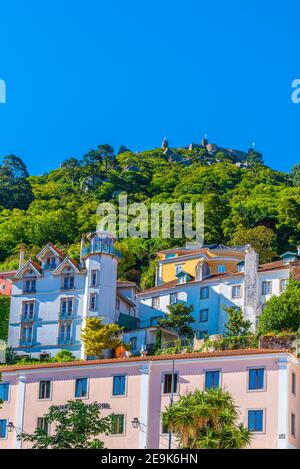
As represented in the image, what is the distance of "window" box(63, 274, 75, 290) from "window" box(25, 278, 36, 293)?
3020 mm

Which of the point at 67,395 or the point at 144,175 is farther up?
the point at 144,175

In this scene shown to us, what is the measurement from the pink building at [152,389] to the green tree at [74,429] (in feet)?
13.6

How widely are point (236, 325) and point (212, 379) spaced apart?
24.7m

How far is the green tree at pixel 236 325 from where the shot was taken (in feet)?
290

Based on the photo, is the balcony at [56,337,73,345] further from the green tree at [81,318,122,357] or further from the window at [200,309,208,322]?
the window at [200,309,208,322]

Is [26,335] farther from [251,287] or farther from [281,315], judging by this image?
[281,315]

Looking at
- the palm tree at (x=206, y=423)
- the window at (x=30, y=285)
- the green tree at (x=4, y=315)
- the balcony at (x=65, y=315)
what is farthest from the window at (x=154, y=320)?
the palm tree at (x=206, y=423)

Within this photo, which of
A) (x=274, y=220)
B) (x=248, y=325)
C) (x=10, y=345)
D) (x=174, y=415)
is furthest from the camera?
(x=274, y=220)

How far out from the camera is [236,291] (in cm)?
9819

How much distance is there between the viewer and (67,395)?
67938 mm

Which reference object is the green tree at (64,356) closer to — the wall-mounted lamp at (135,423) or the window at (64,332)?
the window at (64,332)

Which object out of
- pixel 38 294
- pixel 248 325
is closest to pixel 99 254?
pixel 38 294

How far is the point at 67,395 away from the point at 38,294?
31454 millimetres
